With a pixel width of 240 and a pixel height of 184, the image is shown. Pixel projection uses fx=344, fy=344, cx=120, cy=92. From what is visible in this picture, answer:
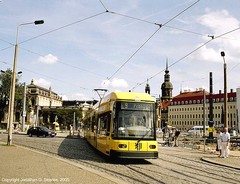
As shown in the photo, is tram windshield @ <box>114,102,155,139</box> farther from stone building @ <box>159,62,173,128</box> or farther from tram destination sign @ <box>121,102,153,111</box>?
stone building @ <box>159,62,173,128</box>

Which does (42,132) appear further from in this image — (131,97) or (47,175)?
(47,175)

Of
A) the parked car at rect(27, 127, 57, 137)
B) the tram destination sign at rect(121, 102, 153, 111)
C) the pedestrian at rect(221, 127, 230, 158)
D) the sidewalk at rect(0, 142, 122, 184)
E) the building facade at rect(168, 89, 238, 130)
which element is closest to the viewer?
the sidewalk at rect(0, 142, 122, 184)

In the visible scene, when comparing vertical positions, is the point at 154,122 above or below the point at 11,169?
above

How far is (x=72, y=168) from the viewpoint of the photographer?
12.4 meters

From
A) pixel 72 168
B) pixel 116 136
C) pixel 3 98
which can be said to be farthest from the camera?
pixel 3 98

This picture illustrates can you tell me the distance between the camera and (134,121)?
1537cm

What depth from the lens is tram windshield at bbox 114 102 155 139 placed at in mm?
15188

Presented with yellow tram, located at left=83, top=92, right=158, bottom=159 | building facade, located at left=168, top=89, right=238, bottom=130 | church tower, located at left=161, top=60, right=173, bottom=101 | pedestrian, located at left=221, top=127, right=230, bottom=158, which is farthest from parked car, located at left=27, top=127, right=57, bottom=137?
church tower, located at left=161, top=60, right=173, bottom=101

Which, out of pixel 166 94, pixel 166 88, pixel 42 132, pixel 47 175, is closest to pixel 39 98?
pixel 166 88

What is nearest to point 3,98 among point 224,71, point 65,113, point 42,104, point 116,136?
point 65,113

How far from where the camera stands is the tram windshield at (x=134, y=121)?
15.2 m

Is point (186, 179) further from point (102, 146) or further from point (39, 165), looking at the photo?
point (102, 146)

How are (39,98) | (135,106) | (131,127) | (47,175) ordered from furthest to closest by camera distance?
1. (39,98)
2. (135,106)
3. (131,127)
4. (47,175)

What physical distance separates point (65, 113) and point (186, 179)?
99.6 m
